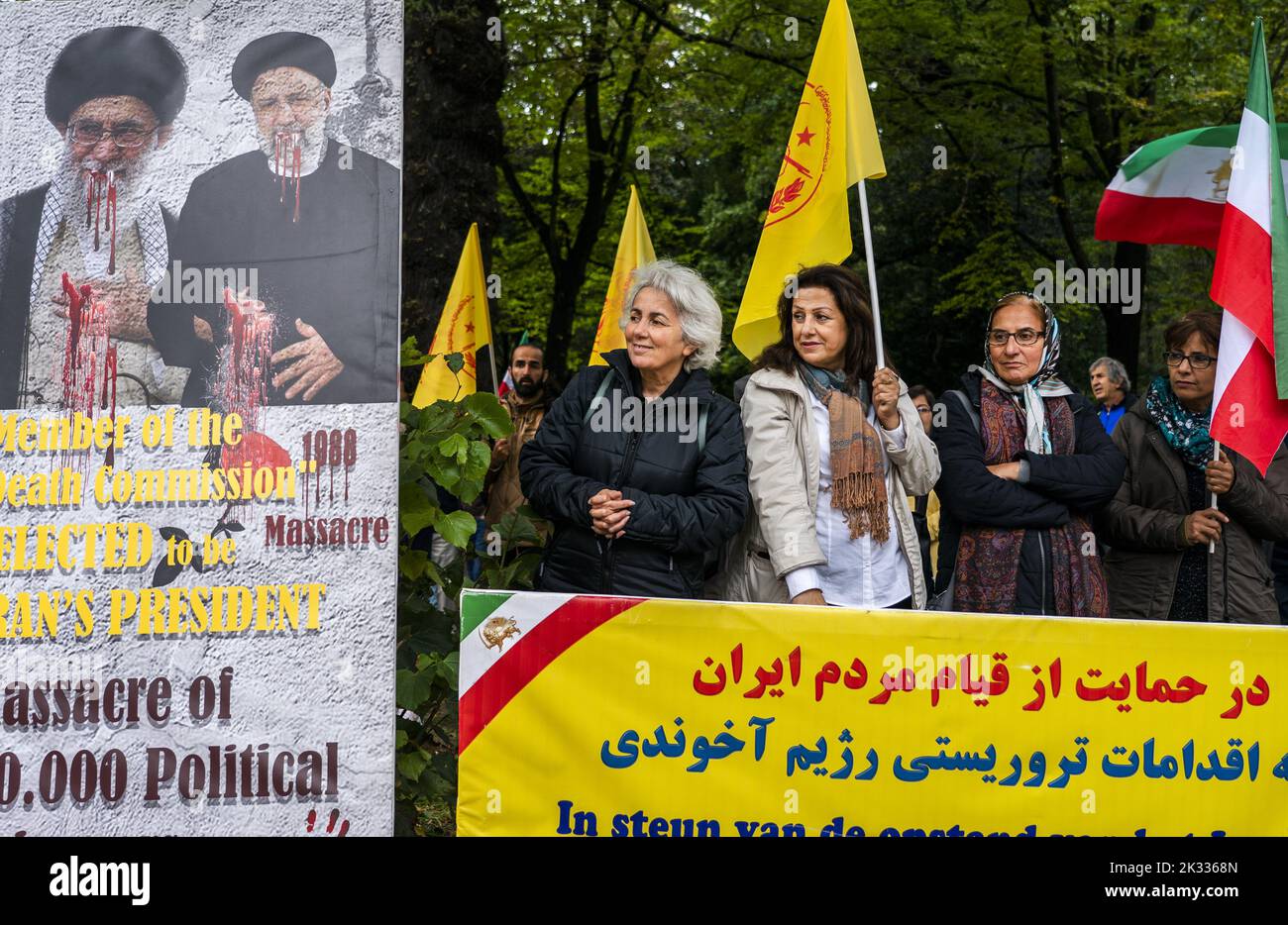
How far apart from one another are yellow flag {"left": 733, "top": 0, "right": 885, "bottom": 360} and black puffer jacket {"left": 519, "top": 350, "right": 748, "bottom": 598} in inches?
23.3

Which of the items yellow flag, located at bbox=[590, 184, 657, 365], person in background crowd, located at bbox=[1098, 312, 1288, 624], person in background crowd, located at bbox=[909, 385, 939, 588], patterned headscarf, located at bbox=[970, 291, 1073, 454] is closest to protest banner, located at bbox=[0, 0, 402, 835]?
person in background crowd, located at bbox=[909, 385, 939, 588]

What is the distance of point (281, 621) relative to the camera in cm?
384

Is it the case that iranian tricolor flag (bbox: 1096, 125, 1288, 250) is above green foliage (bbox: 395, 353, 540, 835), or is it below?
above

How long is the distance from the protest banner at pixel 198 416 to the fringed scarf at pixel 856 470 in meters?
1.50

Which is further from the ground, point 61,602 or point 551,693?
point 61,602

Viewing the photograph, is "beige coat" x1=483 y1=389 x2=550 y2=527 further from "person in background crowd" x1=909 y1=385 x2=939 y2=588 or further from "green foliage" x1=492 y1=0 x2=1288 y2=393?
"green foliage" x1=492 y1=0 x2=1288 y2=393

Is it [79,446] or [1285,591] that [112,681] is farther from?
[1285,591]

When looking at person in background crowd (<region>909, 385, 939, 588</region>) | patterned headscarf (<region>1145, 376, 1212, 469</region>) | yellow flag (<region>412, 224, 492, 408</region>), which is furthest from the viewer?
yellow flag (<region>412, 224, 492, 408</region>)

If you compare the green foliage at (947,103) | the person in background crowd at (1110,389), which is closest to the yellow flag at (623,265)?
the green foliage at (947,103)

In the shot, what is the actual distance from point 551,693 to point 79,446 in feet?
4.99

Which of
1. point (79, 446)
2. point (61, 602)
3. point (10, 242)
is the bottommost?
point (61, 602)

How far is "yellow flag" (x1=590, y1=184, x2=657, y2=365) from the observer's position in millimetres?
8336

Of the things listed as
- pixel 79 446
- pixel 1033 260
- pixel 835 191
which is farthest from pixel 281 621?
pixel 1033 260

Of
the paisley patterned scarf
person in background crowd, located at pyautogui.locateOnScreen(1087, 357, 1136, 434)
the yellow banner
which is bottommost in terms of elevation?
the yellow banner
